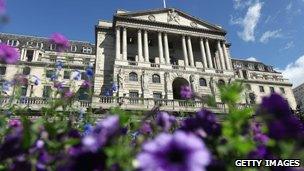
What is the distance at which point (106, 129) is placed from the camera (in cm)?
204

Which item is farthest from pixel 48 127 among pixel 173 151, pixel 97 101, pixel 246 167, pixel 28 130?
pixel 97 101

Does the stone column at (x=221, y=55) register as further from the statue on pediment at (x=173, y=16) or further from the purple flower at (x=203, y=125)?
the purple flower at (x=203, y=125)

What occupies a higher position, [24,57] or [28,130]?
[24,57]

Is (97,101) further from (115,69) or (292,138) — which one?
(292,138)

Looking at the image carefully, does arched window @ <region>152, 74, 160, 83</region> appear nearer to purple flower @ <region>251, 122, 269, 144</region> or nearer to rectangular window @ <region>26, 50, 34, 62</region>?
rectangular window @ <region>26, 50, 34, 62</region>

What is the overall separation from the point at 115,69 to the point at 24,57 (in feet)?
91.6

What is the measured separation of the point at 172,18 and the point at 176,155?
5080cm

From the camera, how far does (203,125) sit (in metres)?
2.67

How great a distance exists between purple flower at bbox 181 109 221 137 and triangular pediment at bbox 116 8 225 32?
46.0m

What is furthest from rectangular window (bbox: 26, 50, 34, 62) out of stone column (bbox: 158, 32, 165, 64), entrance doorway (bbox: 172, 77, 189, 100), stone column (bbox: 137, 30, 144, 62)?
entrance doorway (bbox: 172, 77, 189, 100)

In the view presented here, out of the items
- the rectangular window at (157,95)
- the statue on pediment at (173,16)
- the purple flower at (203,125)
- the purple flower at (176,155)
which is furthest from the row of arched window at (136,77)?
the purple flower at (176,155)

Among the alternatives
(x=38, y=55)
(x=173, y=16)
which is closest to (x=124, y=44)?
(x=173, y=16)

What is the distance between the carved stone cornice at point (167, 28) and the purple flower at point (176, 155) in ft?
150

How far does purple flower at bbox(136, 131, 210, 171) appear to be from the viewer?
1532 mm
